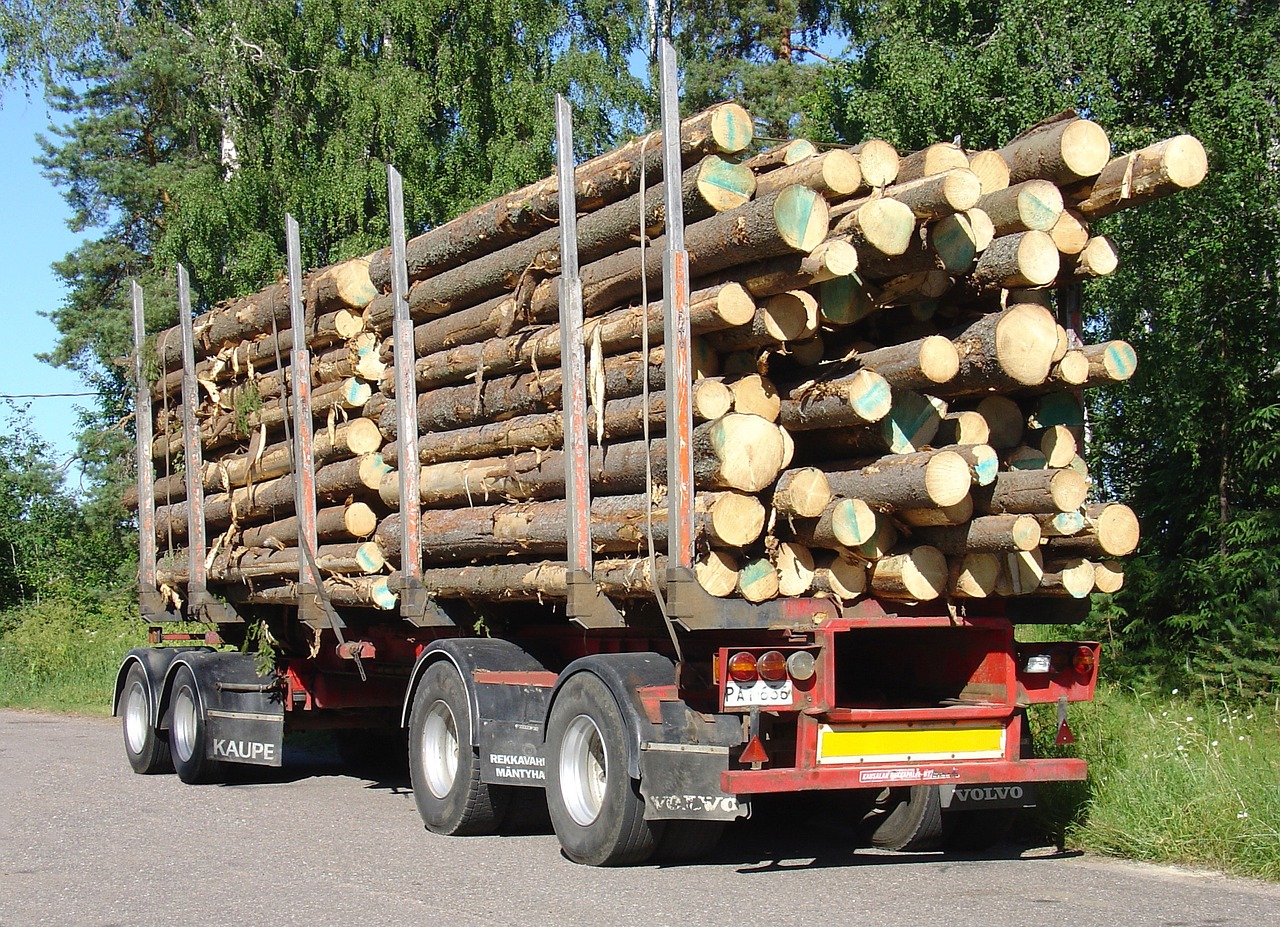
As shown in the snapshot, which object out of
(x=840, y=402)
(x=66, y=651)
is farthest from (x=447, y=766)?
(x=66, y=651)

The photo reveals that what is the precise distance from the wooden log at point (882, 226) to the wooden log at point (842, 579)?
1542 millimetres

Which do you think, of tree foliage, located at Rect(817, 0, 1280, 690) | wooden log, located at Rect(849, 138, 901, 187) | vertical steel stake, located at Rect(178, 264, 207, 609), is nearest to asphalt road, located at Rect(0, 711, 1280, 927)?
vertical steel stake, located at Rect(178, 264, 207, 609)

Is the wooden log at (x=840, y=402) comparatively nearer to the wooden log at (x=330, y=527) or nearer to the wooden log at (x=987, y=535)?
the wooden log at (x=987, y=535)

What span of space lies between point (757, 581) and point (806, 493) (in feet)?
1.72

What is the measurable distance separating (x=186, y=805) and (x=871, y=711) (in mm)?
5794

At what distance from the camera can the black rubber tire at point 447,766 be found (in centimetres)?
891

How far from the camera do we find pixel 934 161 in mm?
7656

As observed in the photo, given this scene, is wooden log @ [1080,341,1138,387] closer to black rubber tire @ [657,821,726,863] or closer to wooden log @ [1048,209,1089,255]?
wooden log @ [1048,209,1089,255]

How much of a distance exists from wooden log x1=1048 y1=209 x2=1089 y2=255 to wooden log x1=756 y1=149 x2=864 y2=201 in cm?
103

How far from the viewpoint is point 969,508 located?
24.2ft

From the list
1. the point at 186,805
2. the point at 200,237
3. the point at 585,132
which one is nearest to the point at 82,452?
the point at 200,237

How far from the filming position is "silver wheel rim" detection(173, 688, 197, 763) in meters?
12.4

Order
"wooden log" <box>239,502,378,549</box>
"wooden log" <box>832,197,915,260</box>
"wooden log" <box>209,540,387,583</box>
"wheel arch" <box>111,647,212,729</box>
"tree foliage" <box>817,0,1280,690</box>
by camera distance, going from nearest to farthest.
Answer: "wooden log" <box>832,197,915,260</box>, "wooden log" <box>209,540,387,583</box>, "wooden log" <box>239,502,378,549</box>, "tree foliage" <box>817,0,1280,690</box>, "wheel arch" <box>111,647,212,729</box>

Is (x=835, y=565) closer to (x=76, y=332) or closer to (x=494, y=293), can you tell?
(x=494, y=293)
